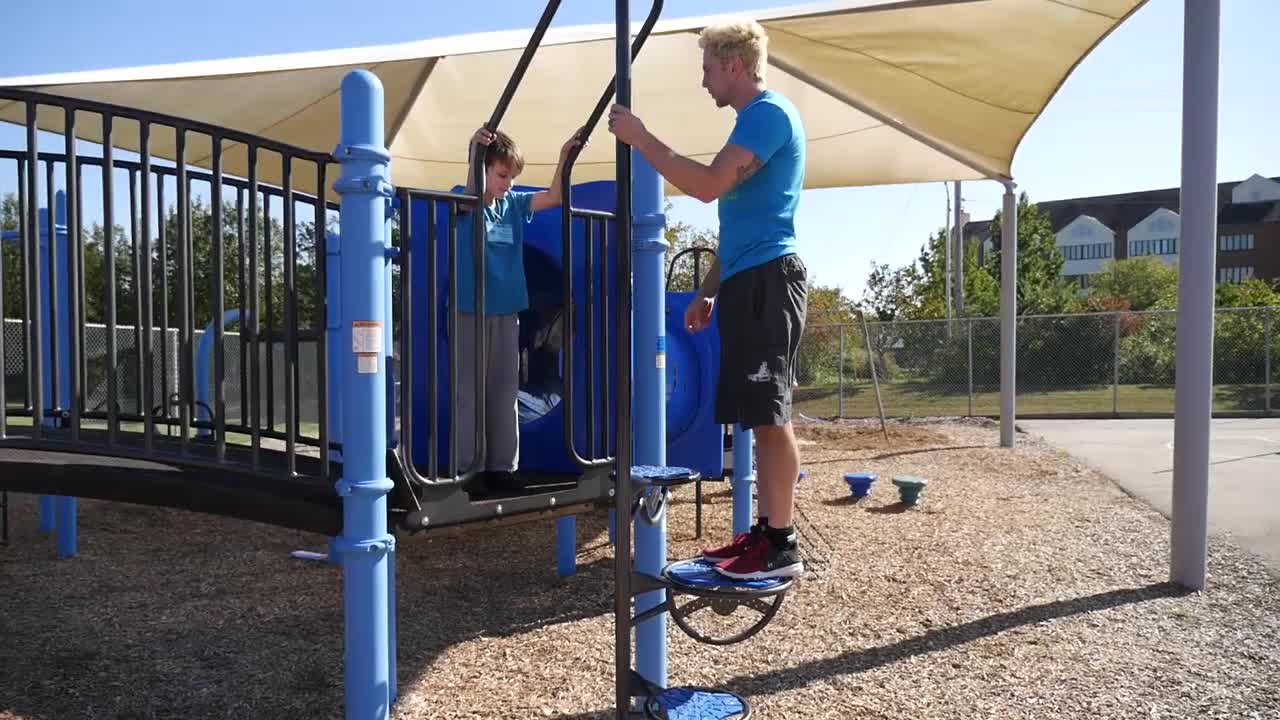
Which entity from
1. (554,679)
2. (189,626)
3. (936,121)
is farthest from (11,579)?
(936,121)

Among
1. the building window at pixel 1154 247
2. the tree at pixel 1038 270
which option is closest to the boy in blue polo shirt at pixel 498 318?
the tree at pixel 1038 270

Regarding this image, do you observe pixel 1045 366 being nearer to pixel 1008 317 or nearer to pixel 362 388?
pixel 1008 317

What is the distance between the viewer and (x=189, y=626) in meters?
3.77

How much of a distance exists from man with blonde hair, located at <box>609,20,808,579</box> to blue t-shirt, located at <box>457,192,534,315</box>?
96cm

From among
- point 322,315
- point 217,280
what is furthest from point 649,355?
point 217,280

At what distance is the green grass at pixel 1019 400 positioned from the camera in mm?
16016

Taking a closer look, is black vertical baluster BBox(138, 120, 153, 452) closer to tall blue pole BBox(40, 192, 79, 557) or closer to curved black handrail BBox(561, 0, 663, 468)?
tall blue pole BBox(40, 192, 79, 557)

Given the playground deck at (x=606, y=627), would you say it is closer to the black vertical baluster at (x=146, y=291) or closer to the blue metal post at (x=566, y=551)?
the blue metal post at (x=566, y=551)

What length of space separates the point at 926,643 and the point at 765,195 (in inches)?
80.7

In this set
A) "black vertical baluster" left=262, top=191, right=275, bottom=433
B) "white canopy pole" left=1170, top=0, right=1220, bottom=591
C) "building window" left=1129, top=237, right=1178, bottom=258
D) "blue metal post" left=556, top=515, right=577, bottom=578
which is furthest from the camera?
"building window" left=1129, top=237, right=1178, bottom=258

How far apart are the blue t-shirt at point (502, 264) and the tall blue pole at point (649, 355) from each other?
551 mm

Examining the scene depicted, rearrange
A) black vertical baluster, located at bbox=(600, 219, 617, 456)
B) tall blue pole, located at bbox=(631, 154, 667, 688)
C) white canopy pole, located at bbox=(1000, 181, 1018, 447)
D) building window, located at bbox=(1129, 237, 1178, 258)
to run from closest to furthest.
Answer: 1. tall blue pole, located at bbox=(631, 154, 667, 688)
2. black vertical baluster, located at bbox=(600, 219, 617, 456)
3. white canopy pole, located at bbox=(1000, 181, 1018, 447)
4. building window, located at bbox=(1129, 237, 1178, 258)

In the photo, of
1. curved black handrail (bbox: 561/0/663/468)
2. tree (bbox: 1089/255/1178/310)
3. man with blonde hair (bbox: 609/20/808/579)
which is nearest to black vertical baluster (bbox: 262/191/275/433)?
curved black handrail (bbox: 561/0/663/468)

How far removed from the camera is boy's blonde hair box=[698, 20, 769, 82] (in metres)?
2.47
